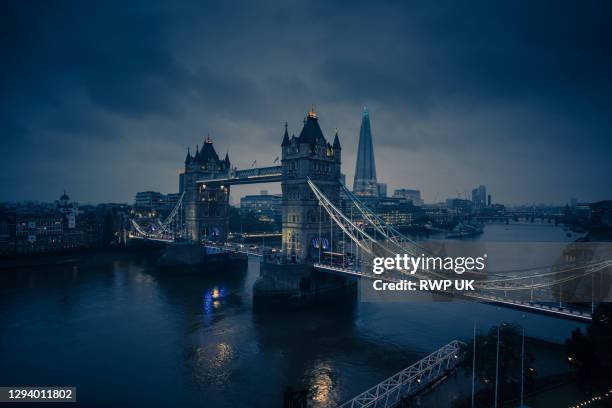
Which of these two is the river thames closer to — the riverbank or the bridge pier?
the bridge pier

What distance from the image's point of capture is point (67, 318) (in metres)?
40.2

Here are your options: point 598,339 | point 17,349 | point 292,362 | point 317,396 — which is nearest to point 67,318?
point 17,349

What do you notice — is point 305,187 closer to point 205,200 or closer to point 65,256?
point 205,200

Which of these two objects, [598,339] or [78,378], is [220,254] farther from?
[598,339]

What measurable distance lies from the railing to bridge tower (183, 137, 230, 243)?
5168 centimetres

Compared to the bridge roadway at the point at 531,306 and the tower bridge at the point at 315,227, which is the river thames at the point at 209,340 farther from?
the bridge roadway at the point at 531,306

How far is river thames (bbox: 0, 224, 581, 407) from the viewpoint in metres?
25.9

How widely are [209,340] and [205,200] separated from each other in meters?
40.7

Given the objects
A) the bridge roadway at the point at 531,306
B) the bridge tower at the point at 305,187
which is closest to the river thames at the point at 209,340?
the bridge roadway at the point at 531,306

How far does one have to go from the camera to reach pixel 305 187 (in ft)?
161

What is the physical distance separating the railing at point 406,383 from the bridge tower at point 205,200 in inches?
2035

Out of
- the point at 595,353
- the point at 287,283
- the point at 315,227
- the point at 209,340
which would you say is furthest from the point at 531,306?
the point at 315,227

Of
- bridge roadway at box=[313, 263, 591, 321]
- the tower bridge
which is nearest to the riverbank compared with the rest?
the tower bridge

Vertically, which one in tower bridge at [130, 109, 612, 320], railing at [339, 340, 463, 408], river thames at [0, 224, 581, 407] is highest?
tower bridge at [130, 109, 612, 320]
